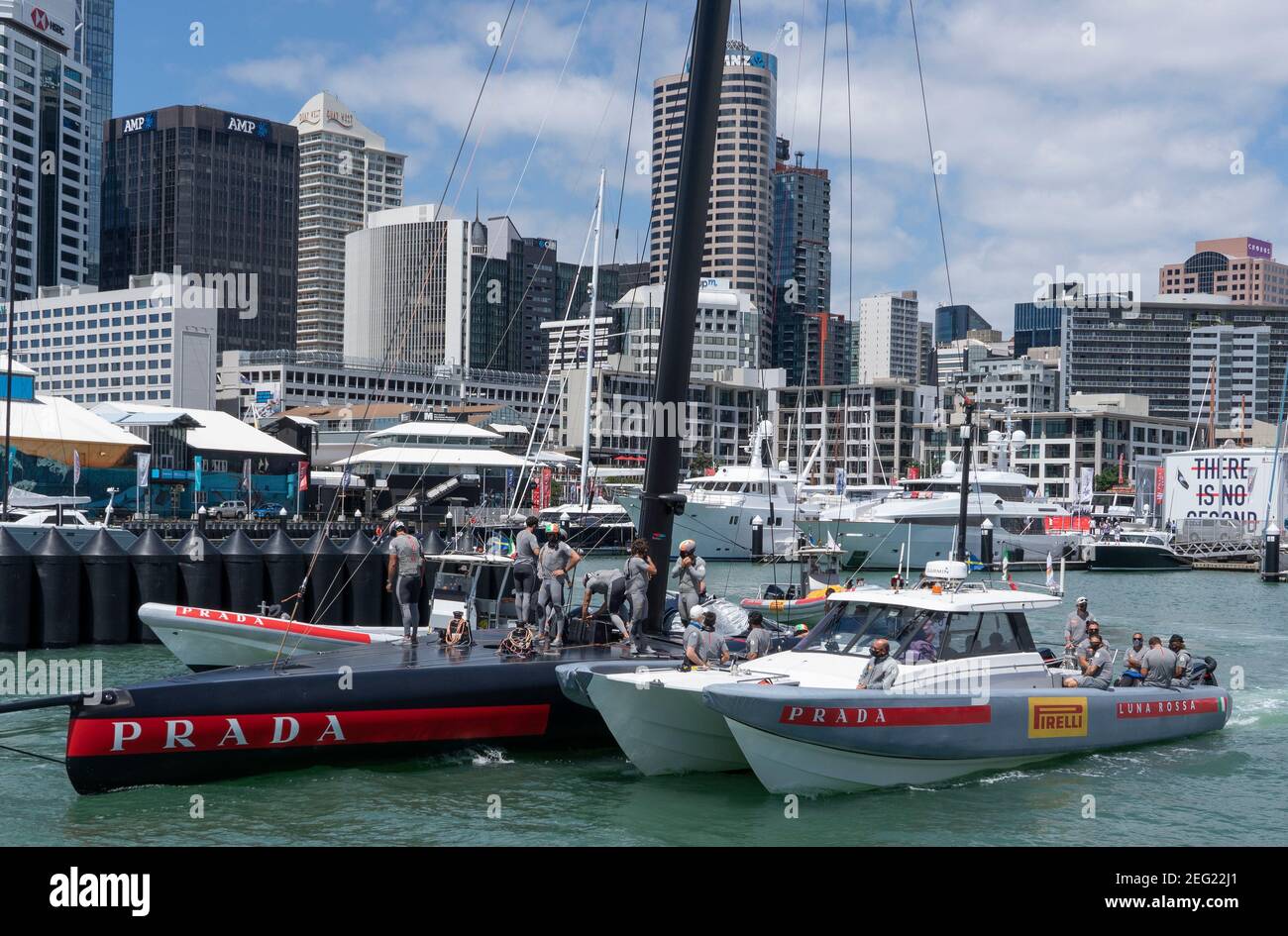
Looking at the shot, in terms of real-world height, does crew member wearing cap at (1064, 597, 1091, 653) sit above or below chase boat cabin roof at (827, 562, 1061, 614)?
below

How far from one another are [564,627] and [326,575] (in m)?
11.9

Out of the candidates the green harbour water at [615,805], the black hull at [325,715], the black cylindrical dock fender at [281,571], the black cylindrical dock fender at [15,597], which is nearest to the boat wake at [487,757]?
the green harbour water at [615,805]

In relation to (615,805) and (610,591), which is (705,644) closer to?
(610,591)

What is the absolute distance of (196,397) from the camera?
529 feet

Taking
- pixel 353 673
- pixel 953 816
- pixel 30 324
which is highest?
pixel 30 324

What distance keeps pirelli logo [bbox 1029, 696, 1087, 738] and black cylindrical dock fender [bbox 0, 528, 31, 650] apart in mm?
18908

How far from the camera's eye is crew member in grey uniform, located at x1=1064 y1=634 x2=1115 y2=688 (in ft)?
57.5

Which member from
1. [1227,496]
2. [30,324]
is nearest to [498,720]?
[1227,496]

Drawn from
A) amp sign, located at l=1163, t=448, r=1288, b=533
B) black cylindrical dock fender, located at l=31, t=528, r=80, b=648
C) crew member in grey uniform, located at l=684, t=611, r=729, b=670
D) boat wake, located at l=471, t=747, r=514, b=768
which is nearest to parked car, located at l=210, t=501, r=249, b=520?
black cylindrical dock fender, located at l=31, t=528, r=80, b=648

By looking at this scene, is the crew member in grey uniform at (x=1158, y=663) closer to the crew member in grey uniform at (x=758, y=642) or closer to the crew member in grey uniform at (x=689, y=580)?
the crew member in grey uniform at (x=758, y=642)

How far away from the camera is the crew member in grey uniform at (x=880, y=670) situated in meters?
15.2

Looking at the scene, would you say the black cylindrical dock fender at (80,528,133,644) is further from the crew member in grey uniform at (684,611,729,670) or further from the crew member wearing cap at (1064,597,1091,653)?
the crew member wearing cap at (1064,597,1091,653)

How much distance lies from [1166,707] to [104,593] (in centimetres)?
1971
